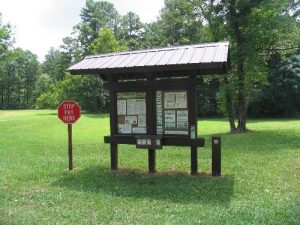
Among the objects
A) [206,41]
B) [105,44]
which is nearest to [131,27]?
[105,44]

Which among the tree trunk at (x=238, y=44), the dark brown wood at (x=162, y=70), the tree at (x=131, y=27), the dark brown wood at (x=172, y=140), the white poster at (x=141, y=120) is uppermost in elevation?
the tree at (x=131, y=27)

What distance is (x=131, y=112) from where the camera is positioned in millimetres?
10031

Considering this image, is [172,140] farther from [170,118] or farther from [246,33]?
[246,33]

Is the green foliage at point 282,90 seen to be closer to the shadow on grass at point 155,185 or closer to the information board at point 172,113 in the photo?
the information board at point 172,113

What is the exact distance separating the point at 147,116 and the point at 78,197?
2880mm

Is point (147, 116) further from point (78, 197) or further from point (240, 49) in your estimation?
point (240, 49)

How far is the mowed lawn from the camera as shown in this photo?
6277 millimetres

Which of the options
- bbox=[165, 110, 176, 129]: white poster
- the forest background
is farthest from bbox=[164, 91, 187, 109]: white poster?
the forest background

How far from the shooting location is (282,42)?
2381cm

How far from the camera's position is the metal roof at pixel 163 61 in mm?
8602

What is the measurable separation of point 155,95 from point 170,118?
64 centimetres

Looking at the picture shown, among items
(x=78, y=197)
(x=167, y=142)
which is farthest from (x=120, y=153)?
(x=78, y=197)

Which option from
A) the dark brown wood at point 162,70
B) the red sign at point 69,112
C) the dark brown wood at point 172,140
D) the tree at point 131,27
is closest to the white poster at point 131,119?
the dark brown wood at point 172,140

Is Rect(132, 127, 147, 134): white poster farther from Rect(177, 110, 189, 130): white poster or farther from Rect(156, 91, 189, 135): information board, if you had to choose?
Rect(177, 110, 189, 130): white poster
